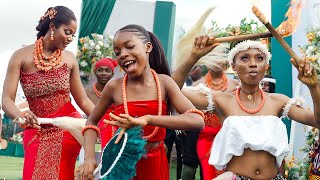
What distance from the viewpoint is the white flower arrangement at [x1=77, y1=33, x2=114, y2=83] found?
8.93 meters

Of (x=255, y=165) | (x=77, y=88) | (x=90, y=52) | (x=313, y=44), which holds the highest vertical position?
(x=90, y=52)

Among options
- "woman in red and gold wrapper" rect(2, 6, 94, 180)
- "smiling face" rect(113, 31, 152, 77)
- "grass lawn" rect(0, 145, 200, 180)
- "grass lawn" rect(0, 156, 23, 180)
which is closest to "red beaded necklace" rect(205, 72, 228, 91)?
"grass lawn" rect(0, 145, 200, 180)

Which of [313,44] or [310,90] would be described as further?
[313,44]

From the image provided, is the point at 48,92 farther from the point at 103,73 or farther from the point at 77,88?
the point at 103,73

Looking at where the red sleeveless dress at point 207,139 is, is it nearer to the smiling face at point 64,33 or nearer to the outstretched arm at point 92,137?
the smiling face at point 64,33

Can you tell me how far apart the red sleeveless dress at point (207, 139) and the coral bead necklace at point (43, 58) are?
1710 millimetres

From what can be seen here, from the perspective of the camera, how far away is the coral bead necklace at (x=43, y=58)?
177 inches

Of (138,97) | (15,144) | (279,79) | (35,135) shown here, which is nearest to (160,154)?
(138,97)

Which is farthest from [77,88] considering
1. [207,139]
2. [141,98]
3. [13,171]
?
[13,171]

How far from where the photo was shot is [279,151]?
4016 millimetres

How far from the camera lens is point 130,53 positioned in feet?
11.1

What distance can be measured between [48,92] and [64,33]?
18.6 inches

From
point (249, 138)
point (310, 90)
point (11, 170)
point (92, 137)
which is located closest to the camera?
point (92, 137)

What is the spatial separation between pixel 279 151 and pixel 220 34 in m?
2.35
